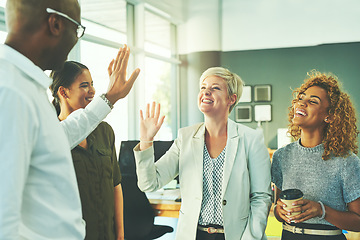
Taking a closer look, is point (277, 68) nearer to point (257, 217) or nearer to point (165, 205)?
point (165, 205)

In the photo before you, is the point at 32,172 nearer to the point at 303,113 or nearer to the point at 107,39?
the point at 303,113

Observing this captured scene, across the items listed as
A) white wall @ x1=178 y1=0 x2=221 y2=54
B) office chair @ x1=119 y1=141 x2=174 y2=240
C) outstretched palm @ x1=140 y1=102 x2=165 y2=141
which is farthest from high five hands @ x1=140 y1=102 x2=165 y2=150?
white wall @ x1=178 y1=0 x2=221 y2=54

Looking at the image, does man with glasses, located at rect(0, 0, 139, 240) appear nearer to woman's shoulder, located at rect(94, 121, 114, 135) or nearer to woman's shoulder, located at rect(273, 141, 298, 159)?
woman's shoulder, located at rect(94, 121, 114, 135)

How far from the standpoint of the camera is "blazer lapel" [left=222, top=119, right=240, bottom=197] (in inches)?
67.9

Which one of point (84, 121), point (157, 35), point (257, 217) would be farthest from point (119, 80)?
point (157, 35)

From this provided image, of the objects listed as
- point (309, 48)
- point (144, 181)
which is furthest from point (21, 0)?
point (309, 48)

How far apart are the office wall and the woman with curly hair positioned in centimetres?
541

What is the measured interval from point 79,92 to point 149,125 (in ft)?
1.42

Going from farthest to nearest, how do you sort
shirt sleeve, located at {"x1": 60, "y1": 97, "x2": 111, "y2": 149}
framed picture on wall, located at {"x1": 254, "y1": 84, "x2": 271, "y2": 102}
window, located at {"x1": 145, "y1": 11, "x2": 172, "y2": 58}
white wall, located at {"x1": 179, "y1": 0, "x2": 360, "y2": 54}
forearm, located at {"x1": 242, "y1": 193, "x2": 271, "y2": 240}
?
1. framed picture on wall, located at {"x1": 254, "y1": 84, "x2": 271, "y2": 102}
2. white wall, located at {"x1": 179, "y1": 0, "x2": 360, "y2": 54}
3. window, located at {"x1": 145, "y1": 11, "x2": 172, "y2": 58}
4. forearm, located at {"x1": 242, "y1": 193, "x2": 271, "y2": 240}
5. shirt sleeve, located at {"x1": 60, "y1": 97, "x2": 111, "y2": 149}

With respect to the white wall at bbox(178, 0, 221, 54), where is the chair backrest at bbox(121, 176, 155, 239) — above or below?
below

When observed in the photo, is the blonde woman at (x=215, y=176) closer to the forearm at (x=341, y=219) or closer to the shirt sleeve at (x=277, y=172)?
the shirt sleeve at (x=277, y=172)

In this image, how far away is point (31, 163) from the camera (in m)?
0.88

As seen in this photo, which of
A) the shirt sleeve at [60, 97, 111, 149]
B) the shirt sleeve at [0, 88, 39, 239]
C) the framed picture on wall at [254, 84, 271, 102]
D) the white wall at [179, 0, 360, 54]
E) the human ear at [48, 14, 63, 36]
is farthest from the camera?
the framed picture on wall at [254, 84, 271, 102]

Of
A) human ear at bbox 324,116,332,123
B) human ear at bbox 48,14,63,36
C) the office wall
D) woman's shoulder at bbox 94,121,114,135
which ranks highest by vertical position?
the office wall
